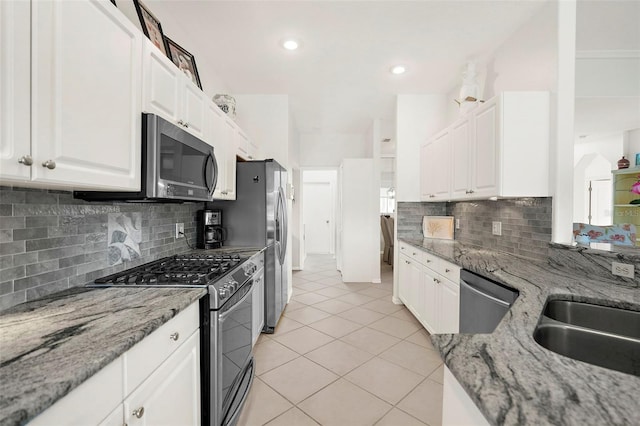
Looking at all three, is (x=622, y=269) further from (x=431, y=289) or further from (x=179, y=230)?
(x=179, y=230)

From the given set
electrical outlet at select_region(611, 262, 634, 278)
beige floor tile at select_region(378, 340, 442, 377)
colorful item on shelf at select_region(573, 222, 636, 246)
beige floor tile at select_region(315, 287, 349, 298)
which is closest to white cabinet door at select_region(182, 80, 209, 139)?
beige floor tile at select_region(378, 340, 442, 377)

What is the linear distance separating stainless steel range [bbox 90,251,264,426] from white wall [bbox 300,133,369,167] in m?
4.02

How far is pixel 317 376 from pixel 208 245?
4.78 ft

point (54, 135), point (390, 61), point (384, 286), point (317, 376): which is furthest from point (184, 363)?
point (384, 286)

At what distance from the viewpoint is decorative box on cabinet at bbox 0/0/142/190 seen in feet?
2.54

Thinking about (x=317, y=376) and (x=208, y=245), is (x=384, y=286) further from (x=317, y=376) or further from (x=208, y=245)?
(x=208, y=245)

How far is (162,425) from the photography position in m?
1.00

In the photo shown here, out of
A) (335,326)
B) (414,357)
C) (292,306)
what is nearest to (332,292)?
(292,306)

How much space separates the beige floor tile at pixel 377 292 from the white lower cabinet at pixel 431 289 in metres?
0.59

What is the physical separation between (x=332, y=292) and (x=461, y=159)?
258cm

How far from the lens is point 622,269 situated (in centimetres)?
145

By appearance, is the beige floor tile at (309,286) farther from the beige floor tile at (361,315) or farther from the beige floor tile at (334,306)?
the beige floor tile at (361,315)

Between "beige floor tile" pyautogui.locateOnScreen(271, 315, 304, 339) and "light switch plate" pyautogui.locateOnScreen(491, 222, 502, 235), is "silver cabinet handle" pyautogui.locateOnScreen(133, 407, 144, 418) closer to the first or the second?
"beige floor tile" pyautogui.locateOnScreen(271, 315, 304, 339)

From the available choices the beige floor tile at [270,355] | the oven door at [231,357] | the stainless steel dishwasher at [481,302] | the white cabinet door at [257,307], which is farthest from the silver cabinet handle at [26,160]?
the stainless steel dishwasher at [481,302]
